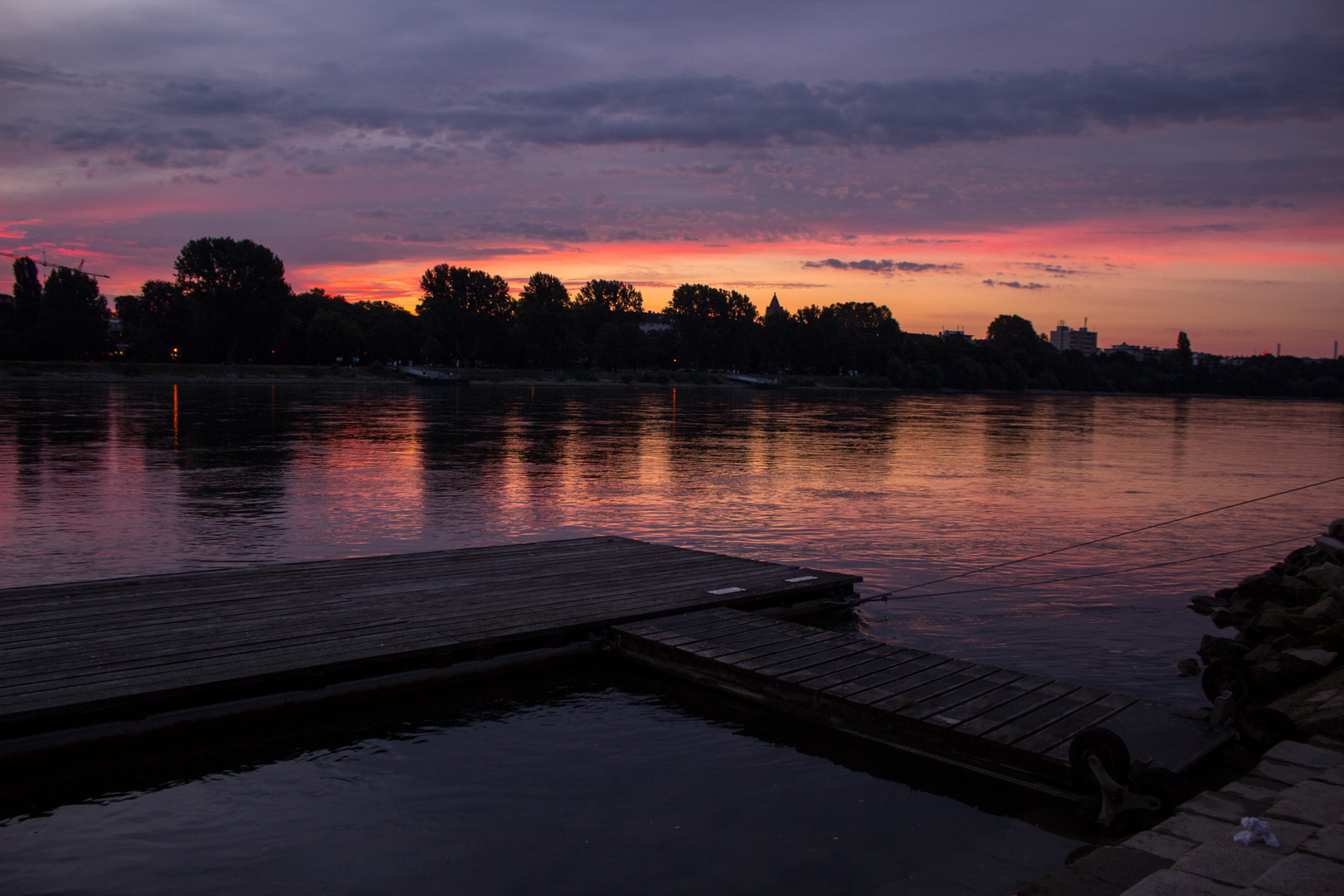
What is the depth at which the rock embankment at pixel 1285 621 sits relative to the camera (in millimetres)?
8523

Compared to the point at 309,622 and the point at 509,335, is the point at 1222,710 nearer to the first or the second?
the point at 309,622

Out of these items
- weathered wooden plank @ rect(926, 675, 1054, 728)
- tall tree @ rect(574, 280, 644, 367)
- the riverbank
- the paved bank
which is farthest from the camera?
tall tree @ rect(574, 280, 644, 367)

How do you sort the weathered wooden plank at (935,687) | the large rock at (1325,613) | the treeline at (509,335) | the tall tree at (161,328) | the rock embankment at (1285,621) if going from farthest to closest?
the tall tree at (161,328) < the treeline at (509,335) < the large rock at (1325,613) < the rock embankment at (1285,621) < the weathered wooden plank at (935,687)

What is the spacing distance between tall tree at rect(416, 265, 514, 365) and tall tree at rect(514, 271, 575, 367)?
3856 millimetres

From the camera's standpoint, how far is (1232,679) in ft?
25.6

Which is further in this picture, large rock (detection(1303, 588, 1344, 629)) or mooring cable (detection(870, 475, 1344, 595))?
mooring cable (detection(870, 475, 1344, 595))

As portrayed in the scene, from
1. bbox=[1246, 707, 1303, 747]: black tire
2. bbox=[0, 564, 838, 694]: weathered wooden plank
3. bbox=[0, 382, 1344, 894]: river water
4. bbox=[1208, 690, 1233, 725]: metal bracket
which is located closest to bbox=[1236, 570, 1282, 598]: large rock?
bbox=[0, 382, 1344, 894]: river water

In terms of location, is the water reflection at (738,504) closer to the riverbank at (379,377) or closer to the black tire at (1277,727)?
the black tire at (1277,727)

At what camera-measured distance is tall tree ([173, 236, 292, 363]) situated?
10769 cm

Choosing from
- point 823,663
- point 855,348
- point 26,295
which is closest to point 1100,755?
point 823,663

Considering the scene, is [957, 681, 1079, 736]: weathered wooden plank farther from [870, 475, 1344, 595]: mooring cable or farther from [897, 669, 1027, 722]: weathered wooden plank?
[870, 475, 1344, 595]: mooring cable

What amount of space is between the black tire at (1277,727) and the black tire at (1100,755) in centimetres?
174

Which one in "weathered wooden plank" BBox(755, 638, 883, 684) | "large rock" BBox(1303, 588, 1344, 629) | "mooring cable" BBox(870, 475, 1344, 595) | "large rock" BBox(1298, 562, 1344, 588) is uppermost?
"large rock" BBox(1298, 562, 1344, 588)

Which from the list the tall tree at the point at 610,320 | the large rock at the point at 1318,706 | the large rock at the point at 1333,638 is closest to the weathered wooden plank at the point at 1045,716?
the large rock at the point at 1318,706
